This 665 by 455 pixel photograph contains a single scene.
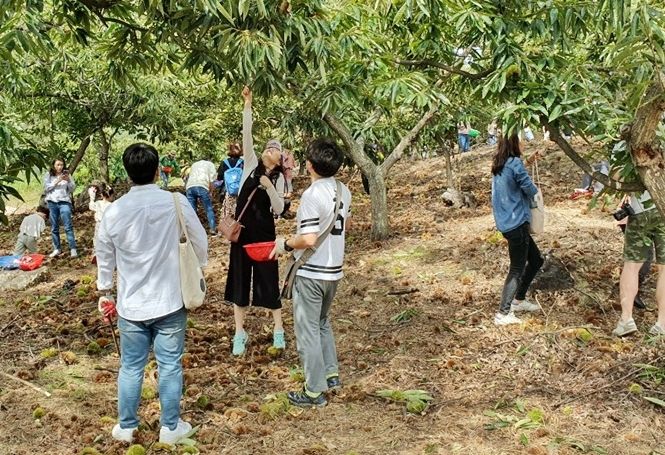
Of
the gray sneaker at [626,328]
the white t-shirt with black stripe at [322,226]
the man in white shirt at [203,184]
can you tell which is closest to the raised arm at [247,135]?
the white t-shirt with black stripe at [322,226]

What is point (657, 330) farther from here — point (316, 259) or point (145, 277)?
point (145, 277)

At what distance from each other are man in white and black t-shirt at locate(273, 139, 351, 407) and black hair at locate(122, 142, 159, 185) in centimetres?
99

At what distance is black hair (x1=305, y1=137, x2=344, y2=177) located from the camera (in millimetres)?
4277

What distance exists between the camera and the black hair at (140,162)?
3666mm

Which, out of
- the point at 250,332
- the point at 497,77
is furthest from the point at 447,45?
the point at 250,332

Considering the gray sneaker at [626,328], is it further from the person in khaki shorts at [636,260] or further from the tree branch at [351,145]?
the tree branch at [351,145]

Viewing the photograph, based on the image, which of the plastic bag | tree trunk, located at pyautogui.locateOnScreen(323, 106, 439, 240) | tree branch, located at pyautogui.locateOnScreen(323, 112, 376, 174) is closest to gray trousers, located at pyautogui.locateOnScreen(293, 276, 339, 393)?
tree branch, located at pyautogui.locateOnScreen(323, 112, 376, 174)

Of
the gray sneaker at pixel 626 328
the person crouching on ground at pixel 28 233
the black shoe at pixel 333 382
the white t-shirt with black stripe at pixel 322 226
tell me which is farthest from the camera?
the person crouching on ground at pixel 28 233

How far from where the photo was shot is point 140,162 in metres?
3.66

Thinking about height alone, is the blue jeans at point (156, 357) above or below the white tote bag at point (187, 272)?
below

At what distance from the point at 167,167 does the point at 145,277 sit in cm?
1140

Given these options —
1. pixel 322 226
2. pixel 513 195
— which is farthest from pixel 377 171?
pixel 322 226

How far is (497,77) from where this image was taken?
4109 mm

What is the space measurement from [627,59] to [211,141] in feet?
40.1
